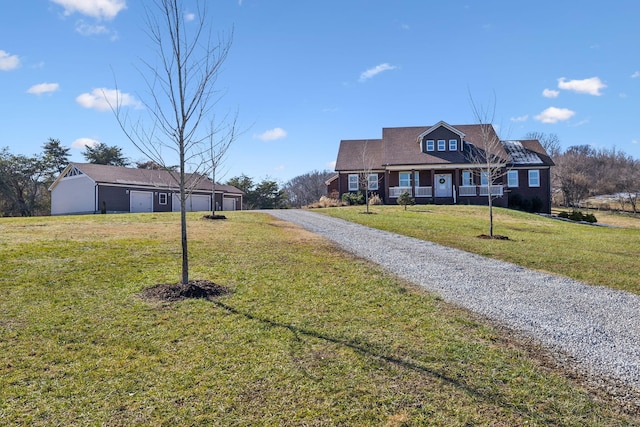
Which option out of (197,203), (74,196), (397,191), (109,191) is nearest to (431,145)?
(397,191)

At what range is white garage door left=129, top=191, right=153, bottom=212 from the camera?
35.3 m

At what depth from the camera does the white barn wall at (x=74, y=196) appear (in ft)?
110

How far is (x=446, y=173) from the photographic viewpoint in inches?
1249

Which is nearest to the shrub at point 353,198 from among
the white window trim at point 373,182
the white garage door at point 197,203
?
the white window trim at point 373,182

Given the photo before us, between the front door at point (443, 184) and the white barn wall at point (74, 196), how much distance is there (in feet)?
92.1

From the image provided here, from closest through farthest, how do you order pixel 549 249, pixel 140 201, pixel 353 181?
1. pixel 549 249
2. pixel 353 181
3. pixel 140 201

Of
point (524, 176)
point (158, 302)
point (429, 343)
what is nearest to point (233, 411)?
point (429, 343)

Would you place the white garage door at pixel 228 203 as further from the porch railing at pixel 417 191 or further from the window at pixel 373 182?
the porch railing at pixel 417 191

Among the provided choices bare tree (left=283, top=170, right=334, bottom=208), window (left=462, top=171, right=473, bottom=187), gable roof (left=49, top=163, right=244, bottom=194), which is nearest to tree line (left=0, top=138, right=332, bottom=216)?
gable roof (left=49, top=163, right=244, bottom=194)

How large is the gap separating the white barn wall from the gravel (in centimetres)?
3040

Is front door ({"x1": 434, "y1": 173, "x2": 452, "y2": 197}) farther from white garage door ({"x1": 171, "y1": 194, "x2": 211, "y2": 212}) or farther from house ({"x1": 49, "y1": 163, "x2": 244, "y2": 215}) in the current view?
white garage door ({"x1": 171, "y1": 194, "x2": 211, "y2": 212})

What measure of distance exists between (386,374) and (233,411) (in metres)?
1.46

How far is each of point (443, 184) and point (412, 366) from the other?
29.4m

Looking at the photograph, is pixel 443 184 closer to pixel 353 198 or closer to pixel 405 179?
pixel 405 179
